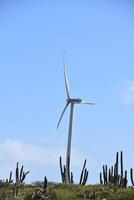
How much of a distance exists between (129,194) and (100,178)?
7.60 metres

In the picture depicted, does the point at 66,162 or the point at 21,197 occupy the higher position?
the point at 66,162

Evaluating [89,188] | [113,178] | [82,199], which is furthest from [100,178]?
[82,199]

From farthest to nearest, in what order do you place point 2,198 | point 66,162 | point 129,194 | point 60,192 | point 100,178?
1. point 66,162
2. point 100,178
3. point 2,198
4. point 60,192
5. point 129,194

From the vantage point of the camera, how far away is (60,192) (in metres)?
28.0

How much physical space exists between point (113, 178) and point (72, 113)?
10.6 meters

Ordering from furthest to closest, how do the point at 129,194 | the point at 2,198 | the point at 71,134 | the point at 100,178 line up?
the point at 71,134, the point at 100,178, the point at 2,198, the point at 129,194

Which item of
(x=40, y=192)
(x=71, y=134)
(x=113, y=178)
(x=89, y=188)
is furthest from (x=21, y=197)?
(x=71, y=134)

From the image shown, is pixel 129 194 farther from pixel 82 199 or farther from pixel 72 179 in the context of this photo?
pixel 72 179

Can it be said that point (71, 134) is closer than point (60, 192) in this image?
No

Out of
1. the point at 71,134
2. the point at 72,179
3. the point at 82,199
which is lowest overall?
the point at 82,199

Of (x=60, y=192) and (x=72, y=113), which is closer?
(x=60, y=192)

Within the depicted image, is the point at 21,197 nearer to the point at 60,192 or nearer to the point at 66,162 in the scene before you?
the point at 60,192

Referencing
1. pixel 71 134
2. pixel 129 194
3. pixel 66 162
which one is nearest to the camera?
pixel 129 194

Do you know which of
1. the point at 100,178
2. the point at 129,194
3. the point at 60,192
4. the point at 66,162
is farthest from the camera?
the point at 66,162
